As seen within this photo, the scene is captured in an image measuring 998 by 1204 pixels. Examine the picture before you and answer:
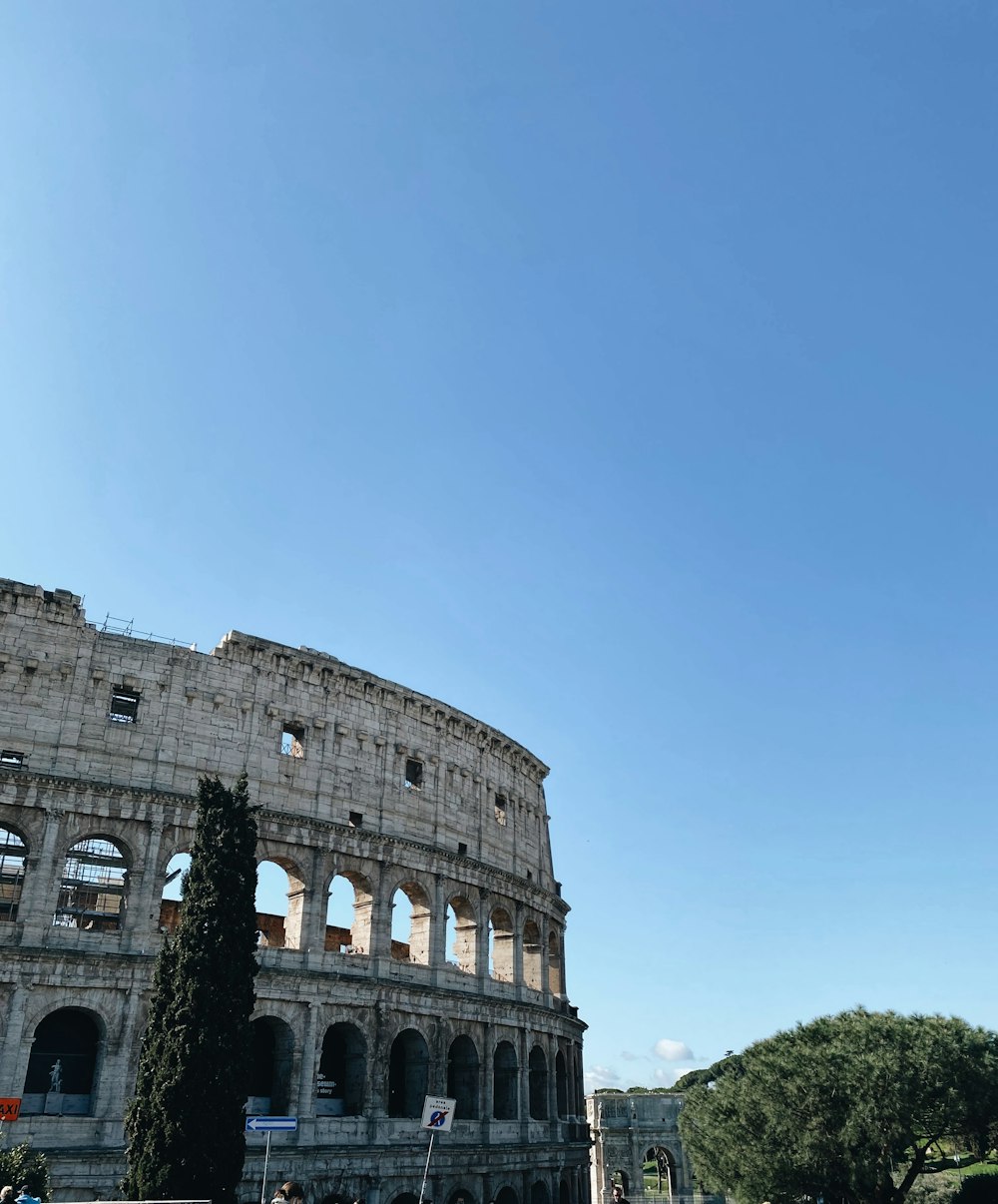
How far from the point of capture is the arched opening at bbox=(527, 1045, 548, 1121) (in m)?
38.8

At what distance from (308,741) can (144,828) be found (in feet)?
20.8

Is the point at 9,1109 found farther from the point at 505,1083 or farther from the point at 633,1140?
the point at 633,1140

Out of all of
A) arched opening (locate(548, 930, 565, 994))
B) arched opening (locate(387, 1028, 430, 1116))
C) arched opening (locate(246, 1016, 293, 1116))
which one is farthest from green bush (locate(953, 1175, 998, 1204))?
arched opening (locate(246, 1016, 293, 1116))

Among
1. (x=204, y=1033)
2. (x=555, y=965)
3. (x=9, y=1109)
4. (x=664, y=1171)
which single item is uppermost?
(x=555, y=965)

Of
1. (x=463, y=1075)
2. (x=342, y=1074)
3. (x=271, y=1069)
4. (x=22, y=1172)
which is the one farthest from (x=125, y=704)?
(x=463, y=1075)

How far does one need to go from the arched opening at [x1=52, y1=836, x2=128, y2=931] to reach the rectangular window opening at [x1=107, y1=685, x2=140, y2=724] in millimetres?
3862

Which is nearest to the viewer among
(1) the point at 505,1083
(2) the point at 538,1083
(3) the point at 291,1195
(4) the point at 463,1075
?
(3) the point at 291,1195

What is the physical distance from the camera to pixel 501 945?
39844 millimetres

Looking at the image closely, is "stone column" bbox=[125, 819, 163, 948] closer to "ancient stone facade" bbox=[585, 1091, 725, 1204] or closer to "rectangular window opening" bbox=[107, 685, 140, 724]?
"rectangular window opening" bbox=[107, 685, 140, 724]

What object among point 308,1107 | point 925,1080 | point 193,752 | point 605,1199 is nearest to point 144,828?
point 193,752

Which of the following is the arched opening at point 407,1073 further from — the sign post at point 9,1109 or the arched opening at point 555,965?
the sign post at point 9,1109

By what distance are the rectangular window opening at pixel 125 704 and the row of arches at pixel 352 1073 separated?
8239mm

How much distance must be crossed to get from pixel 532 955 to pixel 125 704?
21.2m

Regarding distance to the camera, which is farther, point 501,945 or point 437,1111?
point 501,945
